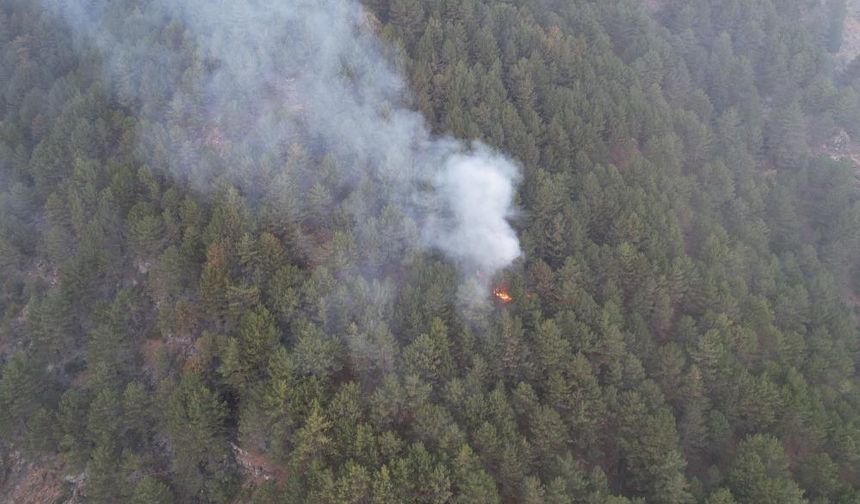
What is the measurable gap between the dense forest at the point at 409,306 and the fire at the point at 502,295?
33.2 inches

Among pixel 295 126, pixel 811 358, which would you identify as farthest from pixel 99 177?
pixel 811 358

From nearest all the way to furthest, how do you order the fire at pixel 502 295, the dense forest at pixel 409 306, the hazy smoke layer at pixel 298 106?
the dense forest at pixel 409 306, the fire at pixel 502 295, the hazy smoke layer at pixel 298 106

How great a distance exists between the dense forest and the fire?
84 cm

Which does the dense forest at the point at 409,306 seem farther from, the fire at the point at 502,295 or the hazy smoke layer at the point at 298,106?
the fire at the point at 502,295

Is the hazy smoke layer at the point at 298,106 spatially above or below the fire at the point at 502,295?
above

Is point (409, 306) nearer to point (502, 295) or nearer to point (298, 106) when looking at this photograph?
point (502, 295)

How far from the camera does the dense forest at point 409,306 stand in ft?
107

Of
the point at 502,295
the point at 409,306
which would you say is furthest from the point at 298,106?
the point at 502,295

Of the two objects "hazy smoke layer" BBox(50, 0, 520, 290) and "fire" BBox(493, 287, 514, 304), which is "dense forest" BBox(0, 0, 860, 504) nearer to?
"hazy smoke layer" BBox(50, 0, 520, 290)

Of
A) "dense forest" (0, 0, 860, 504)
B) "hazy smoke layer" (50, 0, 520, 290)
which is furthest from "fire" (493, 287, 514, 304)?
"hazy smoke layer" (50, 0, 520, 290)

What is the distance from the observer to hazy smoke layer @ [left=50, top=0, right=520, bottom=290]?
4206 centimetres

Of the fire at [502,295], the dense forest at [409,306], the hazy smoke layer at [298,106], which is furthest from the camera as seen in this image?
the hazy smoke layer at [298,106]

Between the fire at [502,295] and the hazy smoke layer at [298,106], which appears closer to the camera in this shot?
the fire at [502,295]

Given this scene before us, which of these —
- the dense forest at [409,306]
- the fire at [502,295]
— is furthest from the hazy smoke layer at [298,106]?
the fire at [502,295]
